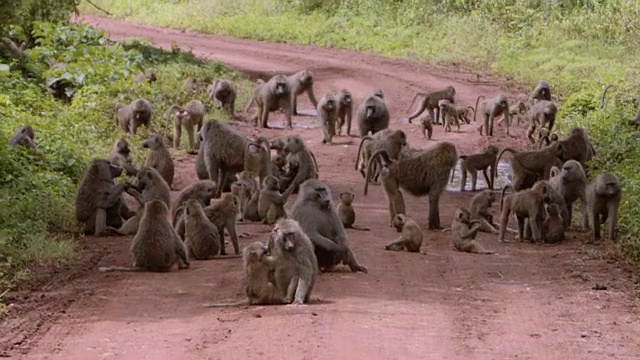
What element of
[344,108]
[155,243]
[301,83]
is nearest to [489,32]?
[301,83]

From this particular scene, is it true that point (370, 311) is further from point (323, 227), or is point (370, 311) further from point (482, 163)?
point (482, 163)

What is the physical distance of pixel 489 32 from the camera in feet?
116

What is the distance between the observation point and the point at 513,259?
45.6 ft

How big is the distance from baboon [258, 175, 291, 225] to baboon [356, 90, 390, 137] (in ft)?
20.8

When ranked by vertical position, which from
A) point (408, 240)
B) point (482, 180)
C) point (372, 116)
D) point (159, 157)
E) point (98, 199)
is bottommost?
point (482, 180)

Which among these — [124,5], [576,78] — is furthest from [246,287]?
[124,5]

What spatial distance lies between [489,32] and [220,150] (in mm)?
19666

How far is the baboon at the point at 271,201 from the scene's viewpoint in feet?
49.0

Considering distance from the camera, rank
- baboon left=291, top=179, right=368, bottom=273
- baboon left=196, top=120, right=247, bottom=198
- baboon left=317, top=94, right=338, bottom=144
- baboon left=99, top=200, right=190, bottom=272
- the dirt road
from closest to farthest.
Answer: the dirt road
baboon left=291, top=179, right=368, bottom=273
baboon left=99, top=200, right=190, bottom=272
baboon left=196, top=120, right=247, bottom=198
baboon left=317, top=94, right=338, bottom=144

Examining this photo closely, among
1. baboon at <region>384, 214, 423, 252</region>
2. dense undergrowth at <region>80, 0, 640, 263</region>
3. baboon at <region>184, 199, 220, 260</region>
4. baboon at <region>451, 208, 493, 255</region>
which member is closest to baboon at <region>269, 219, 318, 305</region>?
baboon at <region>184, 199, 220, 260</region>

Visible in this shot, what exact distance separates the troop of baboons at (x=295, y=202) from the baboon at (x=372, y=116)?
1.48 m

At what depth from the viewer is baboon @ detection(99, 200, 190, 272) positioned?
1242 cm

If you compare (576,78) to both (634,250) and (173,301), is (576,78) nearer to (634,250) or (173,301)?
(634,250)

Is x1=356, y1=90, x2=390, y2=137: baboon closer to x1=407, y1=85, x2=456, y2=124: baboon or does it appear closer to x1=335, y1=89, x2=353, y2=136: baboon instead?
x1=335, y1=89, x2=353, y2=136: baboon
